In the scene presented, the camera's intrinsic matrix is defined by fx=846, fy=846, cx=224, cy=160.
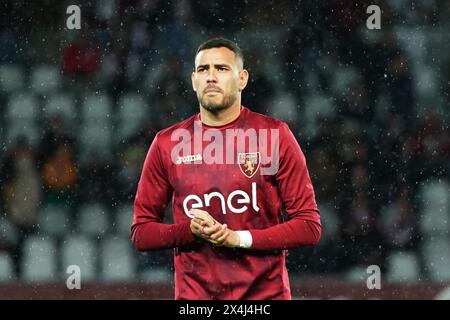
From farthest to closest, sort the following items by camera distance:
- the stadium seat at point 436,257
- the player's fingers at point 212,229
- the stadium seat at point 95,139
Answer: the stadium seat at point 95,139
the stadium seat at point 436,257
the player's fingers at point 212,229

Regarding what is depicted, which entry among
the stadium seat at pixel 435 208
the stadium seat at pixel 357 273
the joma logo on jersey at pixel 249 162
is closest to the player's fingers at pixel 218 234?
the joma logo on jersey at pixel 249 162

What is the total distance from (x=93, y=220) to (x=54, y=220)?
0.28m

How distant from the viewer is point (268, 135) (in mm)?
2939

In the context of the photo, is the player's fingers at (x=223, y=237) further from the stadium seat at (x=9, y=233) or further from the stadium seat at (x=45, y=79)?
the stadium seat at (x=45, y=79)

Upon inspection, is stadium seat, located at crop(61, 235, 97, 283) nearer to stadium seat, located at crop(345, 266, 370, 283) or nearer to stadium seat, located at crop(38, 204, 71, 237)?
stadium seat, located at crop(38, 204, 71, 237)

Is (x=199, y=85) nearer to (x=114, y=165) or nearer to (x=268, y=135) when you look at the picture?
(x=268, y=135)

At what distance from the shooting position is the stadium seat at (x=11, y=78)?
666cm

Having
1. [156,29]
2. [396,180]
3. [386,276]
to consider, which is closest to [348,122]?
[396,180]

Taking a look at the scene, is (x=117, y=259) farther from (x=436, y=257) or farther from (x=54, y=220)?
(x=436, y=257)

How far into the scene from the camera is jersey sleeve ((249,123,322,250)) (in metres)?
2.80

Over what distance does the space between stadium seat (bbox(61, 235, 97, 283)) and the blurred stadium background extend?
0.01 m

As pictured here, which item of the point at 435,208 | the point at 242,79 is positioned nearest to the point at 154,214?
the point at 242,79

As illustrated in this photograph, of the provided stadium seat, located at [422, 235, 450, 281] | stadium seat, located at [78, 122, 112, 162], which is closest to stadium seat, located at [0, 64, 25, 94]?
stadium seat, located at [78, 122, 112, 162]

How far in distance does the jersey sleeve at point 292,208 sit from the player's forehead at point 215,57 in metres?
0.30
